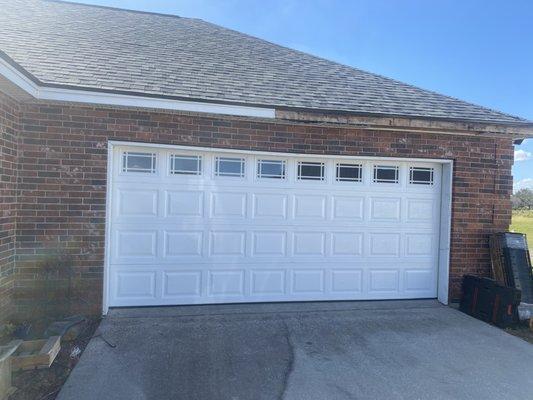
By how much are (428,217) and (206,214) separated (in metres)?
3.87

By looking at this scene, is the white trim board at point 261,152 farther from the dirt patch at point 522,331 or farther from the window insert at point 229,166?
the dirt patch at point 522,331

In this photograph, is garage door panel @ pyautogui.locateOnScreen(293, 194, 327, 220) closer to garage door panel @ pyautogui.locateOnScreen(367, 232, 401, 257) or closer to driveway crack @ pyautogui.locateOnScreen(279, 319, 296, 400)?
garage door panel @ pyautogui.locateOnScreen(367, 232, 401, 257)

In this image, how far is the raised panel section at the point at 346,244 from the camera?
6332mm

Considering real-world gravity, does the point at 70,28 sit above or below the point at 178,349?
above

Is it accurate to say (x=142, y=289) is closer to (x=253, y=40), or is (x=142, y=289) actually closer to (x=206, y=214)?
(x=206, y=214)

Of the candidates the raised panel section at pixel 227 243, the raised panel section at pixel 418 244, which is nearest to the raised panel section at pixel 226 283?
the raised panel section at pixel 227 243

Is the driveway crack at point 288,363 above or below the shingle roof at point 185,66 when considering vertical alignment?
below

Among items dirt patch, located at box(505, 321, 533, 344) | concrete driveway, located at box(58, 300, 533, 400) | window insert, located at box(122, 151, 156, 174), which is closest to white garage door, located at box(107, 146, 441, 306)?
window insert, located at box(122, 151, 156, 174)

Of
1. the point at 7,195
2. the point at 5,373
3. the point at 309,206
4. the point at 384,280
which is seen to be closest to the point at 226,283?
the point at 309,206

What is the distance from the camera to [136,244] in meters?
5.66

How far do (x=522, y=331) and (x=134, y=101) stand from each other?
651 centimetres

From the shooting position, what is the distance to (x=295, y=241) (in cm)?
620

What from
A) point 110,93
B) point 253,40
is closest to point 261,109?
point 110,93

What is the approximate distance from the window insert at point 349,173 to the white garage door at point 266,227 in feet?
0.06
